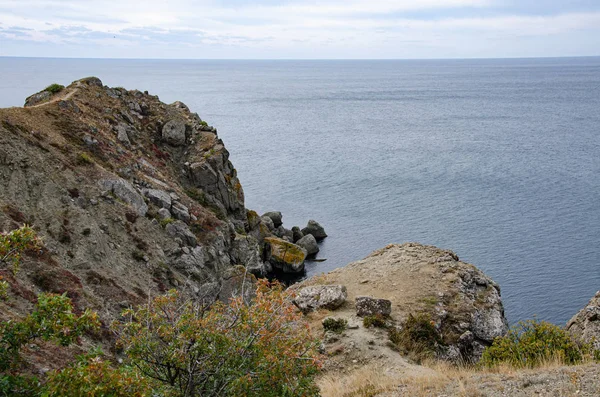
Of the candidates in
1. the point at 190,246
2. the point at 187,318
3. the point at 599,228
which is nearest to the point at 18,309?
the point at 187,318

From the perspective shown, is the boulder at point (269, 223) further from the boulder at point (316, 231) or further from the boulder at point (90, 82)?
the boulder at point (90, 82)

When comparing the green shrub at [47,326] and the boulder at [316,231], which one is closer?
the green shrub at [47,326]

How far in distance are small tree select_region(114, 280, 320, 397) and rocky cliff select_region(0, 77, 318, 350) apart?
44.8ft

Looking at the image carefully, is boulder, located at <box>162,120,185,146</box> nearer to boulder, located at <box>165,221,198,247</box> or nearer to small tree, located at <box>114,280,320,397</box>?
boulder, located at <box>165,221,198,247</box>

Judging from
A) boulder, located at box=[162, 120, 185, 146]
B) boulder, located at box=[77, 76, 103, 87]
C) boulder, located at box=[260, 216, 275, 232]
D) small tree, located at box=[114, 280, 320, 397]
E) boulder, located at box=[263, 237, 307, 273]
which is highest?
boulder, located at box=[77, 76, 103, 87]

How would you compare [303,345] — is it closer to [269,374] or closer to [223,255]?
[269,374]

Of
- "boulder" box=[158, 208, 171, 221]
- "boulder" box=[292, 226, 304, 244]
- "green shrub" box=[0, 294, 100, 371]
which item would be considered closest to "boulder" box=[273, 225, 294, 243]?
"boulder" box=[292, 226, 304, 244]

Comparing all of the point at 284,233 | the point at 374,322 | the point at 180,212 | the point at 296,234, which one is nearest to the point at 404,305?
the point at 374,322

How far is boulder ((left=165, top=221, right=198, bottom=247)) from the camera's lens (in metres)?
47.2

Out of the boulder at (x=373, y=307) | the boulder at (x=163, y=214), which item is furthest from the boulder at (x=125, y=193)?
the boulder at (x=373, y=307)

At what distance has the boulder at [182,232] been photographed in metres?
47.2

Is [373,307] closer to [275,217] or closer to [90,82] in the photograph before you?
[275,217]

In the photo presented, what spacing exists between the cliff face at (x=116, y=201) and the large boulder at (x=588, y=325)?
62.2ft

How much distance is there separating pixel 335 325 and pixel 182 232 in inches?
873
